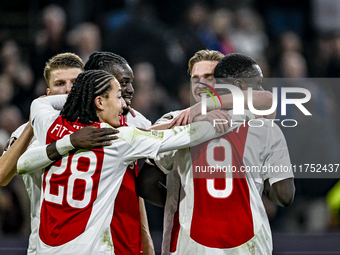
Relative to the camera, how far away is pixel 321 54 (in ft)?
17.1

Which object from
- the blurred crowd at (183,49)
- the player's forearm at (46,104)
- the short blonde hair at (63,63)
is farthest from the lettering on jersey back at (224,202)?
the blurred crowd at (183,49)

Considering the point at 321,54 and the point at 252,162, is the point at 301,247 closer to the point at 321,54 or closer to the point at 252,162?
the point at 252,162

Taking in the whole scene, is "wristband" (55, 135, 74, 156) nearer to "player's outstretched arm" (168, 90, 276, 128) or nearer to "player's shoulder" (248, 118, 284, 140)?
"player's outstretched arm" (168, 90, 276, 128)

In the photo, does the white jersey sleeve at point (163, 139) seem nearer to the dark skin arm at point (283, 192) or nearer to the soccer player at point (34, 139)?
the soccer player at point (34, 139)

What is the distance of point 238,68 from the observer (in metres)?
2.24

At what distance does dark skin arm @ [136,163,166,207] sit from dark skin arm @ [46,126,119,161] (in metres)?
0.30

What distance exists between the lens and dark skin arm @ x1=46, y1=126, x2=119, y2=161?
204 centimetres

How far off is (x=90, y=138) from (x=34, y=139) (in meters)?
0.83

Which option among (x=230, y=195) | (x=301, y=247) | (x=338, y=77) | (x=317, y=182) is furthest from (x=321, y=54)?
(x=230, y=195)

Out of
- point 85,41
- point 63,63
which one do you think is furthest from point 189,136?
point 85,41

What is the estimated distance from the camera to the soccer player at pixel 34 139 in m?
2.06

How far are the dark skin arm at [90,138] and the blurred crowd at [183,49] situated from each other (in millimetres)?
2286

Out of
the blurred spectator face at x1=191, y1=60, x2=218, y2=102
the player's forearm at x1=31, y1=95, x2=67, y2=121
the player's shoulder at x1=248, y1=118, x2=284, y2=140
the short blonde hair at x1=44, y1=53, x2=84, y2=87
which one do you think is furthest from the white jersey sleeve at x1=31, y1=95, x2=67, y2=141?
the player's shoulder at x1=248, y1=118, x2=284, y2=140

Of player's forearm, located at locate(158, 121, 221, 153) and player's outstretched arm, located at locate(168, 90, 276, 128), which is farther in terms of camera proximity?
player's outstretched arm, located at locate(168, 90, 276, 128)
